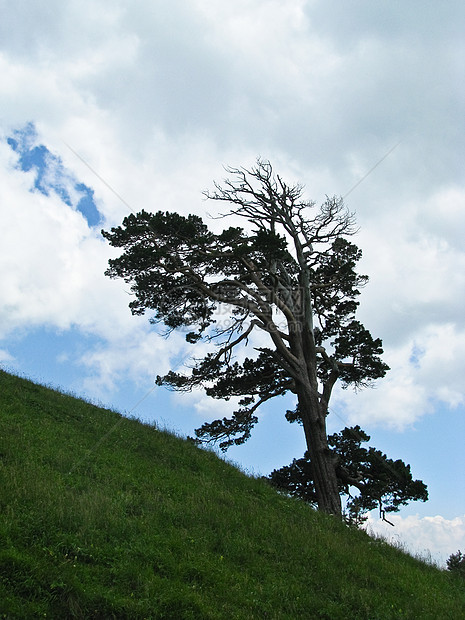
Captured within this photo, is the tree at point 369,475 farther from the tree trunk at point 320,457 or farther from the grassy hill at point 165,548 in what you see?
the grassy hill at point 165,548

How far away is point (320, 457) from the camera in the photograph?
17766 millimetres

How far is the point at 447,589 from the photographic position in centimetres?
1042

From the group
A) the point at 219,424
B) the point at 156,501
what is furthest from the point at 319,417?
the point at 156,501

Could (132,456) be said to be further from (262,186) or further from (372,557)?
(262,186)

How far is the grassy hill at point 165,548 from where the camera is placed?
6633 millimetres

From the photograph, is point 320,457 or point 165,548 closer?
point 165,548

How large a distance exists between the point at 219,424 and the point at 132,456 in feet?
23.4

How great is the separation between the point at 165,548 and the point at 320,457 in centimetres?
1065

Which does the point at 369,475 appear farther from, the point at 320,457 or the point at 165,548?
the point at 165,548

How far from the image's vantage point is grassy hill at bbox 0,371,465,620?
21.8ft

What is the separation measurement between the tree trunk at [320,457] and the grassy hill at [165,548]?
144 inches

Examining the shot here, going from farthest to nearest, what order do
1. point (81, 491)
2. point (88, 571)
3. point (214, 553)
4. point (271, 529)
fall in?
point (271, 529) < point (81, 491) < point (214, 553) < point (88, 571)

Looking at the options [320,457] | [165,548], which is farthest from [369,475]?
[165,548]

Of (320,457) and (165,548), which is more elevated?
(320,457)
